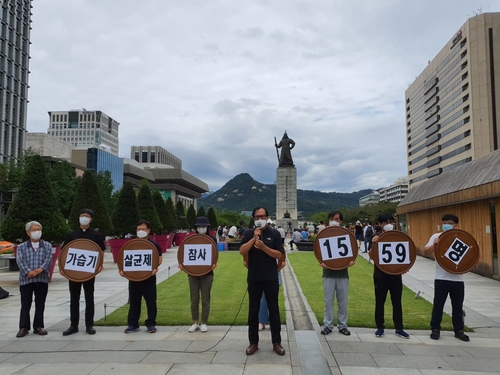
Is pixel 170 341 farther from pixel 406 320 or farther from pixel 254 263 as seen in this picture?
pixel 406 320

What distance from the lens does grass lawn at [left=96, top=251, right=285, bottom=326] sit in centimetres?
760

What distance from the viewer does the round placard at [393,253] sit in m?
6.66

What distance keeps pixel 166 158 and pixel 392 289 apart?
625 feet

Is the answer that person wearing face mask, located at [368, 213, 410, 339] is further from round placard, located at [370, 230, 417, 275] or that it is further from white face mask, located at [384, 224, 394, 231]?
white face mask, located at [384, 224, 394, 231]

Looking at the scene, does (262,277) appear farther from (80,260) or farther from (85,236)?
(85,236)

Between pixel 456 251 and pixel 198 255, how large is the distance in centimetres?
441

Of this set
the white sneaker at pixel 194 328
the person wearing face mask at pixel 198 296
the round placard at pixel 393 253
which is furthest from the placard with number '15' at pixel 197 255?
the round placard at pixel 393 253

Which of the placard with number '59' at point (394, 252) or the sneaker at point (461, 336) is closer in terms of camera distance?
the sneaker at point (461, 336)

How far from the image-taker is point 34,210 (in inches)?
519

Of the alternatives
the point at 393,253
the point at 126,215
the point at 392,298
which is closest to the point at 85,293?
the point at 392,298

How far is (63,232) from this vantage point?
44.6 feet

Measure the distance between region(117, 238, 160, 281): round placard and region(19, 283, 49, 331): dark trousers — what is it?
4.60 ft

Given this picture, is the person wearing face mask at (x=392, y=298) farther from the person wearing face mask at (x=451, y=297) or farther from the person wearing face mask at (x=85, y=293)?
the person wearing face mask at (x=85, y=293)

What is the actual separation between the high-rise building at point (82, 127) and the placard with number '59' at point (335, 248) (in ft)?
513
